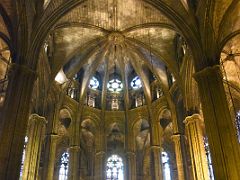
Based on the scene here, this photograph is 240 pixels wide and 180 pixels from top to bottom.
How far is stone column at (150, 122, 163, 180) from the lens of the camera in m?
26.5

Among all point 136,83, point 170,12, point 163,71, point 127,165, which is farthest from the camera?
point 136,83

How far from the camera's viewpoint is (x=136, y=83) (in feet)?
108

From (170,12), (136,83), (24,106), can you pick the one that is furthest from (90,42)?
(24,106)

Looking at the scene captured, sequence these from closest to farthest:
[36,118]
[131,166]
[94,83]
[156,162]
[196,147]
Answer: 1. [196,147]
2. [36,118]
3. [156,162]
4. [131,166]
5. [94,83]

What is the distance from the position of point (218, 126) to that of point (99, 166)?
12.1 m

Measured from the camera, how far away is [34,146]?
2350 cm

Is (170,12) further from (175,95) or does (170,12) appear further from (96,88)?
→ (96,88)

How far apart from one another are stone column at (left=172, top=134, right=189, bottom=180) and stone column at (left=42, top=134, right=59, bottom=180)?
8.77 meters

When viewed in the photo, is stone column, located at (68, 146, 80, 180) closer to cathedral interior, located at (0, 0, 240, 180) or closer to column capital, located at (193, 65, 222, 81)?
cathedral interior, located at (0, 0, 240, 180)

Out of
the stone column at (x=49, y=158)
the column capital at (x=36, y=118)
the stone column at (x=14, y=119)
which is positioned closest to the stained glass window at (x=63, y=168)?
the stone column at (x=49, y=158)

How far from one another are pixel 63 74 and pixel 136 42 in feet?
21.3

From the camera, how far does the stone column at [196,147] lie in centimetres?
2264

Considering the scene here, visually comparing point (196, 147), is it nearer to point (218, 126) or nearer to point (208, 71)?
point (218, 126)

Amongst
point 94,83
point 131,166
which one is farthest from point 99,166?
point 94,83
